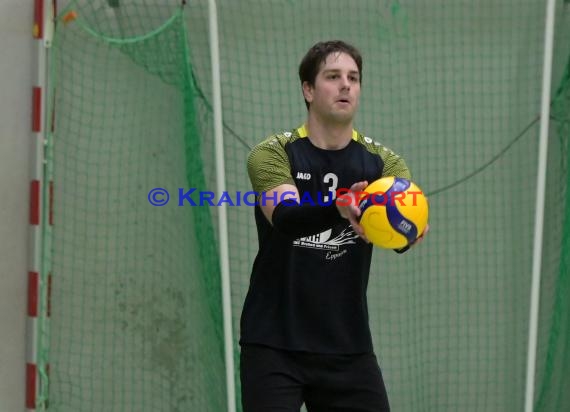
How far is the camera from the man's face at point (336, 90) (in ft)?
10.3

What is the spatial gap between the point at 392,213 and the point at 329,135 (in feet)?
1.84

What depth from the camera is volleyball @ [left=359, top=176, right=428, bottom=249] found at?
8.83 ft

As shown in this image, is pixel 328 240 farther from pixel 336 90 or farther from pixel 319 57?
pixel 319 57

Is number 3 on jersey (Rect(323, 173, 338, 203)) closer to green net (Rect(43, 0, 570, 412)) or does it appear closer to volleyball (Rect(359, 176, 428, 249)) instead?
volleyball (Rect(359, 176, 428, 249))

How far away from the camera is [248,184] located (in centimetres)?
491

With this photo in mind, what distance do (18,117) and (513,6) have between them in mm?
2757

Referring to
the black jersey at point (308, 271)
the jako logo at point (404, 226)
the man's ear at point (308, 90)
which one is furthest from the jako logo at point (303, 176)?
the jako logo at point (404, 226)

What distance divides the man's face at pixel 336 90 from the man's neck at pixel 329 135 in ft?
0.10

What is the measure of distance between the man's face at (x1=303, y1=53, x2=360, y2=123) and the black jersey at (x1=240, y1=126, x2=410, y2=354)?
0.13 meters

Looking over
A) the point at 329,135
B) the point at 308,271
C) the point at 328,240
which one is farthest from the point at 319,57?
the point at 308,271

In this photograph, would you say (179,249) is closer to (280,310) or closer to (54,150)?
(54,150)

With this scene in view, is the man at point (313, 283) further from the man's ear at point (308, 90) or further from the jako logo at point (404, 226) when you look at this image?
the jako logo at point (404, 226)

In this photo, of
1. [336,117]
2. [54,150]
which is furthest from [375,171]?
[54,150]

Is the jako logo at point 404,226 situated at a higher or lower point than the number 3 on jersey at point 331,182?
lower
